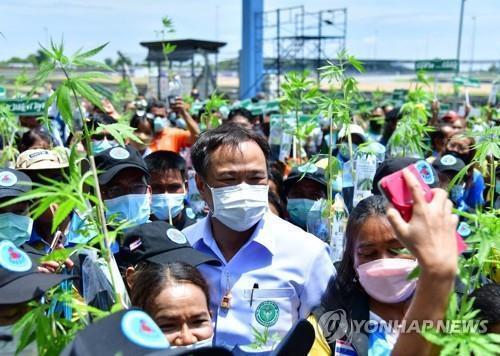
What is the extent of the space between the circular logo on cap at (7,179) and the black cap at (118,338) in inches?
71.9

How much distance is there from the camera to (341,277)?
90.0 inches

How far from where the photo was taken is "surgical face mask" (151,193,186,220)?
154 inches

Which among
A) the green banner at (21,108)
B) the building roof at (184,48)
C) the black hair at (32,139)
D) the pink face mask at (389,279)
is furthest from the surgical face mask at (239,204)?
the building roof at (184,48)

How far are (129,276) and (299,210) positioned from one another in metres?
2.06

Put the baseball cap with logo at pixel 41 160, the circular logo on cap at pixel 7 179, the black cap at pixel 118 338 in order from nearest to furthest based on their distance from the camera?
the black cap at pixel 118 338, the circular logo on cap at pixel 7 179, the baseball cap with logo at pixel 41 160

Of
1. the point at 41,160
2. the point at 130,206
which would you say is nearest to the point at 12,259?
the point at 130,206

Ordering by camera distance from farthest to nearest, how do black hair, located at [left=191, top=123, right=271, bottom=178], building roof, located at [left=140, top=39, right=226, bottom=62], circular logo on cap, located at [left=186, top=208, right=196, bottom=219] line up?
building roof, located at [left=140, top=39, right=226, bottom=62] → circular logo on cap, located at [left=186, top=208, right=196, bottom=219] → black hair, located at [left=191, top=123, right=271, bottom=178]

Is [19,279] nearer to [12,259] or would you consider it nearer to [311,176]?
[12,259]

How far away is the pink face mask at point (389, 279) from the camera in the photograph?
203 cm

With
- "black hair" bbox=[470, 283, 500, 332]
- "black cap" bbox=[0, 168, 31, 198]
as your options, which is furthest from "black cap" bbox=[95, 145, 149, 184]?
"black hair" bbox=[470, 283, 500, 332]

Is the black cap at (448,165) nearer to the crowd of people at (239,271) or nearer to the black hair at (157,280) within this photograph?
the crowd of people at (239,271)

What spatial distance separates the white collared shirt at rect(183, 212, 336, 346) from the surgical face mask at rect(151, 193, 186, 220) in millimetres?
1497

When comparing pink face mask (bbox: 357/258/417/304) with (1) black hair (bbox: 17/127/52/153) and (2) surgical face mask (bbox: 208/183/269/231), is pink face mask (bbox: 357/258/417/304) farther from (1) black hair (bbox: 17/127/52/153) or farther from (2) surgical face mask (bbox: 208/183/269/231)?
(1) black hair (bbox: 17/127/52/153)

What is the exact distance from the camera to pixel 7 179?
289 centimetres
